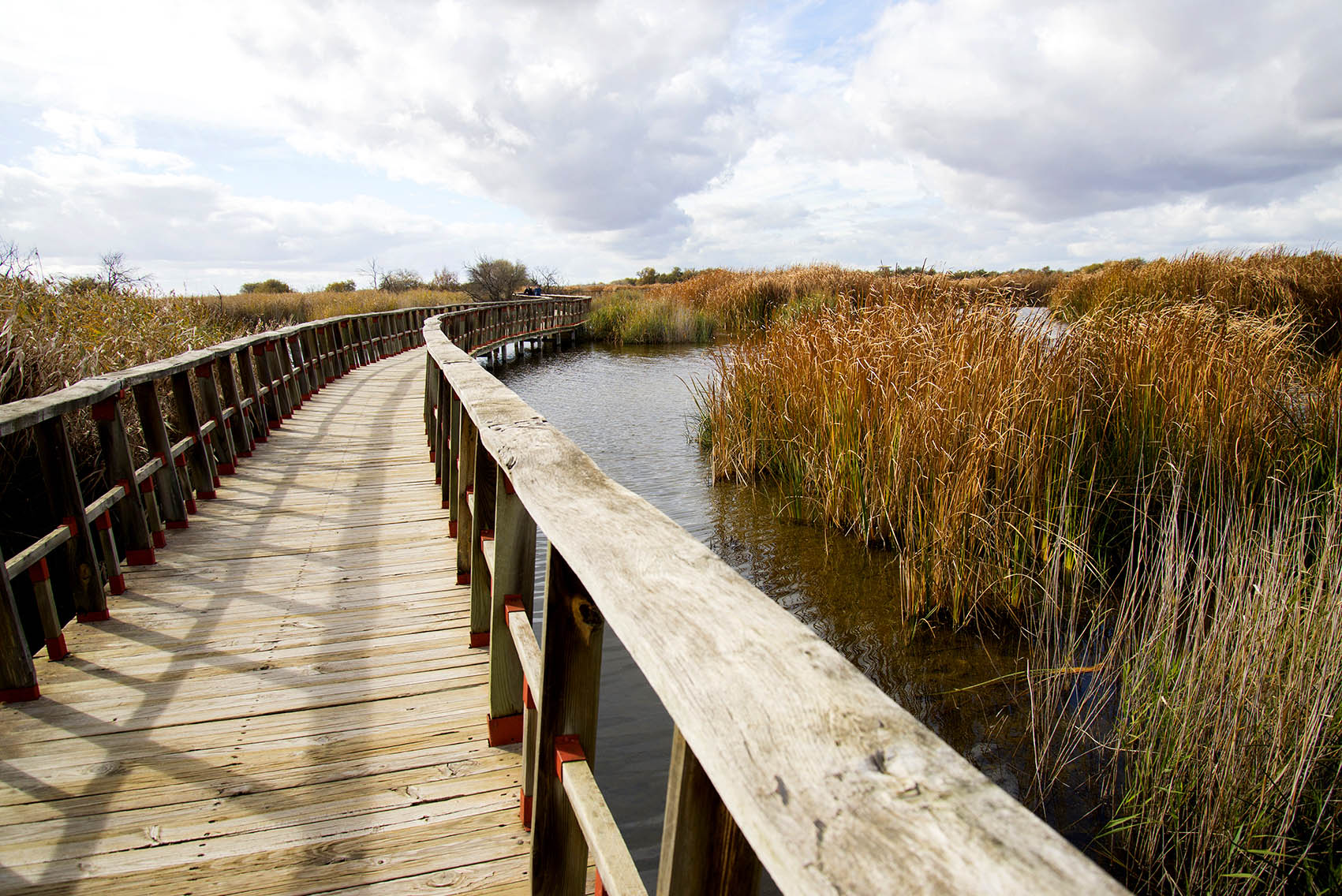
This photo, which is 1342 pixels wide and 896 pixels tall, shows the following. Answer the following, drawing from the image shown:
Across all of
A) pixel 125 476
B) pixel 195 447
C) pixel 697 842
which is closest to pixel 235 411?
pixel 195 447

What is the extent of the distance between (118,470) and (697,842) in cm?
393

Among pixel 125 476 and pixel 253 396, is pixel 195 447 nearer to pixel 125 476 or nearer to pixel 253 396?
pixel 125 476

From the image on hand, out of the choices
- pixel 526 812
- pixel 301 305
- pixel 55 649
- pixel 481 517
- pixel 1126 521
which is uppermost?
pixel 301 305

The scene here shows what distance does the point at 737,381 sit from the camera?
7.82 metres

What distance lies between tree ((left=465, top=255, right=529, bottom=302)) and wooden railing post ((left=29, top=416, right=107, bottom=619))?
34.8 meters

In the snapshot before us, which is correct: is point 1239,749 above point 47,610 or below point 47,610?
below

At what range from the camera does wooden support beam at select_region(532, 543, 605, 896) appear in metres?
1.67

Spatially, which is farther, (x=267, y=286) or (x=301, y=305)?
(x=267, y=286)

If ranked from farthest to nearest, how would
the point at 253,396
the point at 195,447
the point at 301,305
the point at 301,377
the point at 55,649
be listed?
the point at 301,305, the point at 301,377, the point at 253,396, the point at 195,447, the point at 55,649

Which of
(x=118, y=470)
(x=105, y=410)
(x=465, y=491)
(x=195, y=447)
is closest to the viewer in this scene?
(x=465, y=491)

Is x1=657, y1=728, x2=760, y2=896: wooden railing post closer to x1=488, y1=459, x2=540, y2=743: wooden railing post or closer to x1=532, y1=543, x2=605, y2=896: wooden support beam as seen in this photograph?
x1=532, y1=543, x2=605, y2=896: wooden support beam

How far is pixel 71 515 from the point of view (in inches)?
124

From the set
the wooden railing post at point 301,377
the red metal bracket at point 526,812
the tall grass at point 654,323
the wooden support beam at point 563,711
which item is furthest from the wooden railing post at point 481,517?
the tall grass at point 654,323

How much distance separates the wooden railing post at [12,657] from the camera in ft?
8.55
